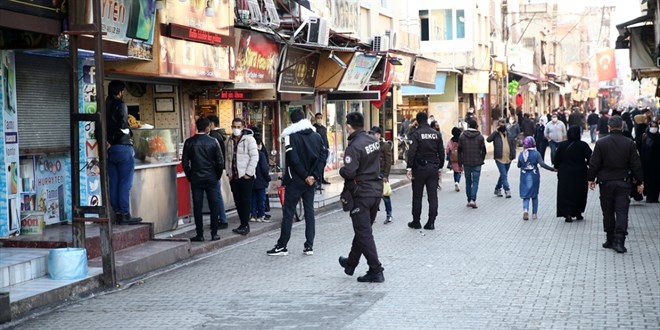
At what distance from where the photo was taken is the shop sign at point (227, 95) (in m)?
17.7

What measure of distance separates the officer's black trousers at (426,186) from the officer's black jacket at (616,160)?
10.5 ft

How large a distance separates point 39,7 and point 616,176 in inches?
291

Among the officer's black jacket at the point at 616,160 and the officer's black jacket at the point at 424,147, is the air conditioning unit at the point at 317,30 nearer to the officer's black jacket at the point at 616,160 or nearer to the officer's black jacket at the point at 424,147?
the officer's black jacket at the point at 424,147

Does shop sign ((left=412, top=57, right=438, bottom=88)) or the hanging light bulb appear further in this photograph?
shop sign ((left=412, top=57, right=438, bottom=88))

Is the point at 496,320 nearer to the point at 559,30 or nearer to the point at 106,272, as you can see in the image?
the point at 106,272

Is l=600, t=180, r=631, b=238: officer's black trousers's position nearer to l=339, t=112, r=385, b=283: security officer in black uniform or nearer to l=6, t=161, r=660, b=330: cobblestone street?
l=6, t=161, r=660, b=330: cobblestone street

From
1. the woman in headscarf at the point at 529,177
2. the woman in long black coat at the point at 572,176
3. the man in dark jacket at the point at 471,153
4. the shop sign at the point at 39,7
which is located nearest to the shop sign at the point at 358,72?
the man in dark jacket at the point at 471,153

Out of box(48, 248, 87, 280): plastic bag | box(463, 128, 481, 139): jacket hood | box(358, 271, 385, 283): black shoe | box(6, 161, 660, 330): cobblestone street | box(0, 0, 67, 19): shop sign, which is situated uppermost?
box(0, 0, 67, 19): shop sign

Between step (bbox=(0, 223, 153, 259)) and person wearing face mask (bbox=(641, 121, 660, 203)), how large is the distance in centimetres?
1068

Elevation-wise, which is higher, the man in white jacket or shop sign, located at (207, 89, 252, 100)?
shop sign, located at (207, 89, 252, 100)

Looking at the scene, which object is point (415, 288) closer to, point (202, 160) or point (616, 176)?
point (616, 176)

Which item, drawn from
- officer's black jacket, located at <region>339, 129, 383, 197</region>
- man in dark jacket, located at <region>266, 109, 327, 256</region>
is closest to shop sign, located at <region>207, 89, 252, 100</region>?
man in dark jacket, located at <region>266, 109, 327, 256</region>

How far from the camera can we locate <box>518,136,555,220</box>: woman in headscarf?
16.7 meters

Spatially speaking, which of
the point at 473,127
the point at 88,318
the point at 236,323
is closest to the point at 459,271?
the point at 236,323
